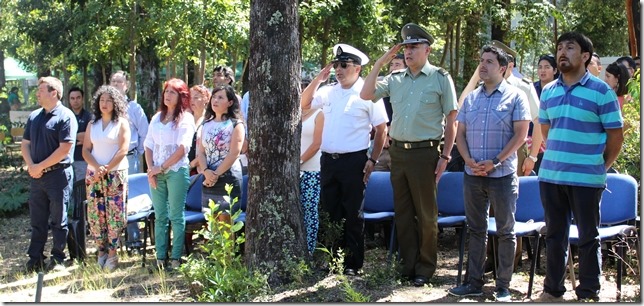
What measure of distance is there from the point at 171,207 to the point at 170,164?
0.42 meters

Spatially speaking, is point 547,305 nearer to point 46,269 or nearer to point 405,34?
point 405,34

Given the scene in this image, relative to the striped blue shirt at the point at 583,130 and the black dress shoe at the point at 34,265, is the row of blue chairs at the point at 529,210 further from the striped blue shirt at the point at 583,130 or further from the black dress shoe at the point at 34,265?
the black dress shoe at the point at 34,265

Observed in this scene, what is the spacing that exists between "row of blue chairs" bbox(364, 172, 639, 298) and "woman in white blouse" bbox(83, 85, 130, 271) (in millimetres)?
2506

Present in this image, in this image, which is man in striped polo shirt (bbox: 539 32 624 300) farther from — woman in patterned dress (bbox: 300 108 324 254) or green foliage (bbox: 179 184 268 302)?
green foliage (bbox: 179 184 268 302)

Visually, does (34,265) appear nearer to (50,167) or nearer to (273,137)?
(50,167)

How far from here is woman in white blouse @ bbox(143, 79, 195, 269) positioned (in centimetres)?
848

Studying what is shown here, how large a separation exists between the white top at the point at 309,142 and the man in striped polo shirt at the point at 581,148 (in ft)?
7.07

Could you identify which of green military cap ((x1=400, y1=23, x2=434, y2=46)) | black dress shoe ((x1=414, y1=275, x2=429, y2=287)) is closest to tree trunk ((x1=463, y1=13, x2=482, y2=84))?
green military cap ((x1=400, y1=23, x2=434, y2=46))

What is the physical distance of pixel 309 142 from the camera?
788 cm

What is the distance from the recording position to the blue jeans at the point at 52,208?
8.98 m

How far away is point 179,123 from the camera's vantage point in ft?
28.2

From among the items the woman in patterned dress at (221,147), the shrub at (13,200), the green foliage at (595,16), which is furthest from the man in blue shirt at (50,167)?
the green foliage at (595,16)

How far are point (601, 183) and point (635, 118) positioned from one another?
167 centimetres

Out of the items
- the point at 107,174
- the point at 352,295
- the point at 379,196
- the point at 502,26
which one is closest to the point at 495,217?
the point at 352,295
